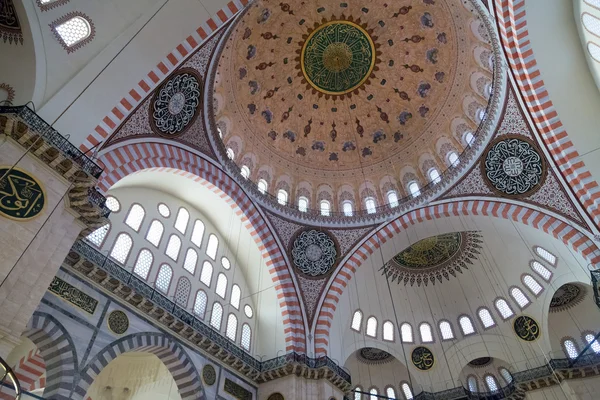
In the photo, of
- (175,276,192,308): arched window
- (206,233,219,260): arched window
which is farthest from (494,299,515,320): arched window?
(175,276,192,308): arched window

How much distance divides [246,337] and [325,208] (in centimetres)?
497

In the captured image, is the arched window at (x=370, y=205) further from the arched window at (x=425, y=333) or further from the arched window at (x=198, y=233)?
the arched window at (x=198, y=233)

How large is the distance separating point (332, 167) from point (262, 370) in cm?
719

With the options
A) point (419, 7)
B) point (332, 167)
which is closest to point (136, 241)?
point (332, 167)

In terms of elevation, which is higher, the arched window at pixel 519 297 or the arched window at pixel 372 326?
the arched window at pixel 519 297

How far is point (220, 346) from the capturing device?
9.77 meters

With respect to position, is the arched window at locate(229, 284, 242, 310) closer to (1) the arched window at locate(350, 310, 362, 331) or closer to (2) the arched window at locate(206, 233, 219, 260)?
(2) the arched window at locate(206, 233, 219, 260)

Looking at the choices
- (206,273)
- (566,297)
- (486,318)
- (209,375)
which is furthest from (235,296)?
(566,297)

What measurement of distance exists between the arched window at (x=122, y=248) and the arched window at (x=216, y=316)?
2869mm

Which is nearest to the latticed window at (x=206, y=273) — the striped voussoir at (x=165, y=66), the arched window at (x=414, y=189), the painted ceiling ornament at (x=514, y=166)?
the striped voussoir at (x=165, y=66)

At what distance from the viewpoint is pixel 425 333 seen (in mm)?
14594

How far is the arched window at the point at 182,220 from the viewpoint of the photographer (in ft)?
35.2

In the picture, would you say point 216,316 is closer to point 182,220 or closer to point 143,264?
point 143,264

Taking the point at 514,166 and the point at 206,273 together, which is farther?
the point at 206,273
